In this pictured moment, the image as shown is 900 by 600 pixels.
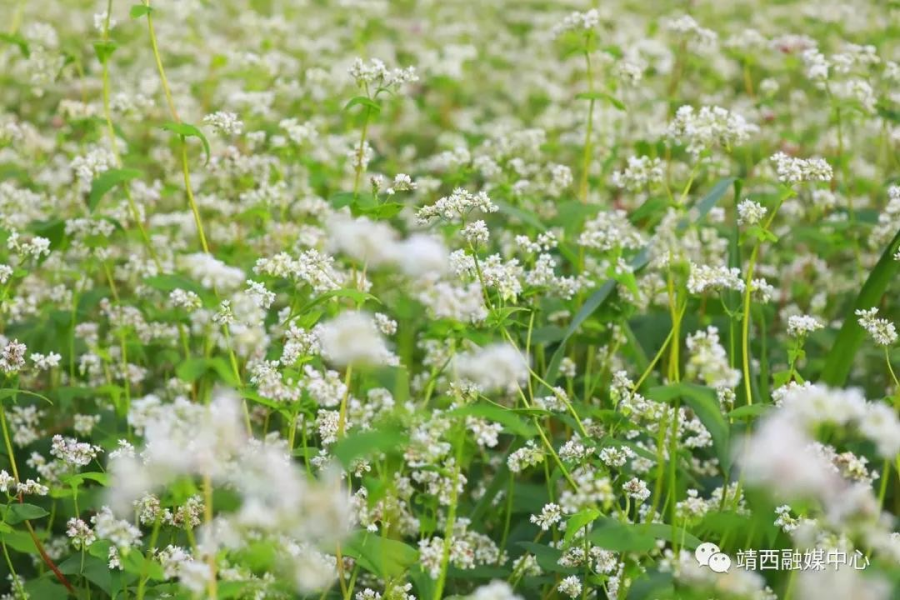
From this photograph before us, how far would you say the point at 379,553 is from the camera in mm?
2408

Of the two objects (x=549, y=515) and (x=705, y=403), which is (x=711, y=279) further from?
(x=549, y=515)

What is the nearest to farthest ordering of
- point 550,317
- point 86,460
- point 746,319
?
point 86,460
point 746,319
point 550,317

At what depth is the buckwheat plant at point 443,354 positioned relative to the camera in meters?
2.15

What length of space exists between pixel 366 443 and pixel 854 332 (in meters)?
1.80

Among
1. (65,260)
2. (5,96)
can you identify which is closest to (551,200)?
(65,260)

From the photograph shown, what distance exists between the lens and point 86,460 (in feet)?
9.05

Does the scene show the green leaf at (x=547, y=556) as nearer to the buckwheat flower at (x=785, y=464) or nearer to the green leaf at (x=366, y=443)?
the green leaf at (x=366, y=443)

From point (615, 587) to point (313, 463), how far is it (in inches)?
34.9

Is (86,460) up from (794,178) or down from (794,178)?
down

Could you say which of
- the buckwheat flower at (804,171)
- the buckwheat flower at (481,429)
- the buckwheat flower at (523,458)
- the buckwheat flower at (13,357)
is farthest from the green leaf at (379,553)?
the buckwheat flower at (804,171)

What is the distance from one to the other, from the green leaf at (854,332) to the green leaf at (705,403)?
0.56 metres

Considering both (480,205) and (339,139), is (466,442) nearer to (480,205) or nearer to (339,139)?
(480,205)

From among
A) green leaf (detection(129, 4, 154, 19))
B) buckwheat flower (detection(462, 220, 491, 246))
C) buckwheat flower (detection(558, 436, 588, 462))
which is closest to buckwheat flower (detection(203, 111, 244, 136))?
green leaf (detection(129, 4, 154, 19))

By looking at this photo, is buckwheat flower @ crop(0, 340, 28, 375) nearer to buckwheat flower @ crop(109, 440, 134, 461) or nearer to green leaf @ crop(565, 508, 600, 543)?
buckwheat flower @ crop(109, 440, 134, 461)
